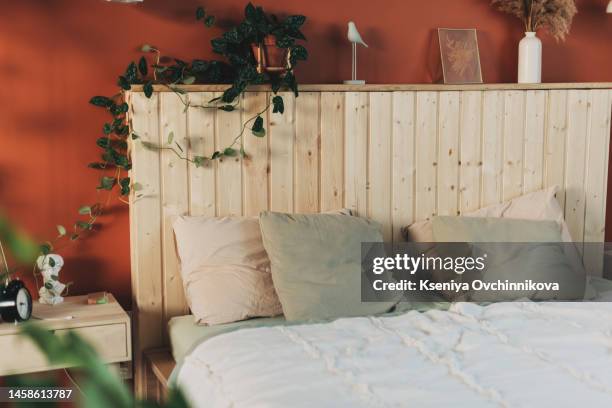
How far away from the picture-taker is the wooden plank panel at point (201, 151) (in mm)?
2887

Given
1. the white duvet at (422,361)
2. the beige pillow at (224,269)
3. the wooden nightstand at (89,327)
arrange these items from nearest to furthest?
the white duvet at (422,361)
the wooden nightstand at (89,327)
the beige pillow at (224,269)

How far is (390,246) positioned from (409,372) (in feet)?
4.13

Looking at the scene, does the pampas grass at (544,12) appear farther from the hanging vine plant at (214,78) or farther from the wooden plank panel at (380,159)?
the hanging vine plant at (214,78)

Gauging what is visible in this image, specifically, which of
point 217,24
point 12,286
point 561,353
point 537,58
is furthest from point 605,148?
point 12,286

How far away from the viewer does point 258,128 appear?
2.92m

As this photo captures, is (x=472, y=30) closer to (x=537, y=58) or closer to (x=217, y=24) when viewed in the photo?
(x=537, y=58)

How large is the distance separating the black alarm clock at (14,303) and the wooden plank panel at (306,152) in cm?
112

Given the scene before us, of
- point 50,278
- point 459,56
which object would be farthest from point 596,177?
point 50,278

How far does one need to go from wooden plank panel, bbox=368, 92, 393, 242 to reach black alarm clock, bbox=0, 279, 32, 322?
1.44 m

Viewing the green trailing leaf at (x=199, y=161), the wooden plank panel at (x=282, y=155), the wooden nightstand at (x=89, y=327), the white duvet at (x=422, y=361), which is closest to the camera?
the white duvet at (x=422, y=361)

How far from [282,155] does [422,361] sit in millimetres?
1216

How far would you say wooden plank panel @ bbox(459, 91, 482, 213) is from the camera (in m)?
3.30

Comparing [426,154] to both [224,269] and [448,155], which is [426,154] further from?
[224,269]

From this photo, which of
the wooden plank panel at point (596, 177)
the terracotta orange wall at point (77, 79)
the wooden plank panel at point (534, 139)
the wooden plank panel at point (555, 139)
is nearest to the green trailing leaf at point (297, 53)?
the terracotta orange wall at point (77, 79)
